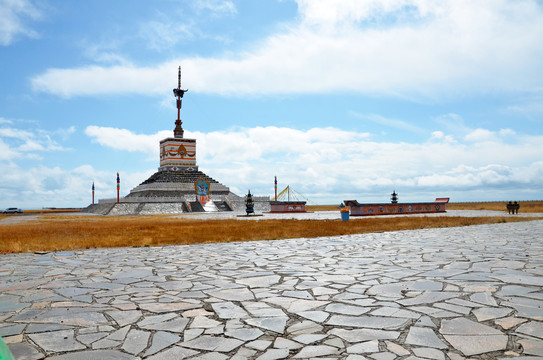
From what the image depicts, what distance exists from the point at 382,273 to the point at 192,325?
3.24 m

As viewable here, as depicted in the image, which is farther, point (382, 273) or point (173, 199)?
point (173, 199)

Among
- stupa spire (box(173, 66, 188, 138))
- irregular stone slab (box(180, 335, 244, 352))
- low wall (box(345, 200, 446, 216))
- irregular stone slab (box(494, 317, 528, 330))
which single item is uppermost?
stupa spire (box(173, 66, 188, 138))

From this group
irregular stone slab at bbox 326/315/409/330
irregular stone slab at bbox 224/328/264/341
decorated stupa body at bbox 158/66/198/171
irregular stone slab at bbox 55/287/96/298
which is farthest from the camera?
decorated stupa body at bbox 158/66/198/171

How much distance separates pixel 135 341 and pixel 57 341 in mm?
673

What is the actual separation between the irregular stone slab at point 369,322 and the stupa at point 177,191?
40406 mm

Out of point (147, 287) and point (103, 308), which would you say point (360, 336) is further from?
point (147, 287)

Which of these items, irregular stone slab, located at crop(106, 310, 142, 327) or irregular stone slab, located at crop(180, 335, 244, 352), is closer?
irregular stone slab, located at crop(180, 335, 244, 352)

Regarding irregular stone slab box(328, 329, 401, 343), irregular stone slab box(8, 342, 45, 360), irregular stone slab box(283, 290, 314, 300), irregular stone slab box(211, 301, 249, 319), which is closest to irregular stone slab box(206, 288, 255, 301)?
irregular stone slab box(211, 301, 249, 319)

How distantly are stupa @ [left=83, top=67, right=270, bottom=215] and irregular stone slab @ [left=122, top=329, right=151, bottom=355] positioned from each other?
40.0 m

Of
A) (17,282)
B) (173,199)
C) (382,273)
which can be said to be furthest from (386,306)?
(173,199)

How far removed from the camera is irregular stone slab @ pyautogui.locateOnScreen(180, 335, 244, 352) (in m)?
3.07

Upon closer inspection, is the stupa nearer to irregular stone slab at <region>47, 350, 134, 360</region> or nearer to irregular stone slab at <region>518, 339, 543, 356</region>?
irregular stone slab at <region>47, 350, 134, 360</region>

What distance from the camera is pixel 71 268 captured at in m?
6.73

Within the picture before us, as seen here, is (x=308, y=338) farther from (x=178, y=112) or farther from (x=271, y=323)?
(x=178, y=112)
